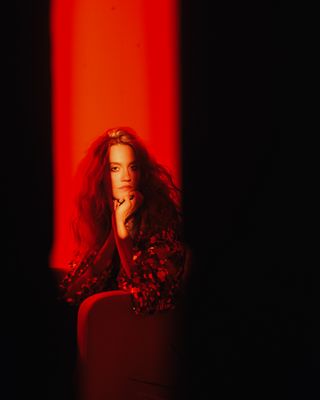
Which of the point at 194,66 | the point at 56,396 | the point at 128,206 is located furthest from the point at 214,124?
the point at 56,396

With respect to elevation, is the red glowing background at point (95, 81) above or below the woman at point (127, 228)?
above

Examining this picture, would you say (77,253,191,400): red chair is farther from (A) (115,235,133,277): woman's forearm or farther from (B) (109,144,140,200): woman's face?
(B) (109,144,140,200): woman's face

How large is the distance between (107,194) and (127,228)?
10cm

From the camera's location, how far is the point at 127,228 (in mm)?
1019

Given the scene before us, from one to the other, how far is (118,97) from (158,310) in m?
0.52

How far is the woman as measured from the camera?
0.97m

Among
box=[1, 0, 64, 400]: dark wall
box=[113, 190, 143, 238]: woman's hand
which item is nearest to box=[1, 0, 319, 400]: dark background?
box=[1, 0, 64, 400]: dark wall

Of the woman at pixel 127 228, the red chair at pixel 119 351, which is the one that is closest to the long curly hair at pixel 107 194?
the woman at pixel 127 228

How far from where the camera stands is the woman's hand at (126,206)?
1.01m

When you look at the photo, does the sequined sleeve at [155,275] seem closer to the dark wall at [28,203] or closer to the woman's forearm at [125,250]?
the woman's forearm at [125,250]

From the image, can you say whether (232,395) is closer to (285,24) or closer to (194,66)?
(194,66)

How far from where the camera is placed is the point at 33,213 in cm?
103

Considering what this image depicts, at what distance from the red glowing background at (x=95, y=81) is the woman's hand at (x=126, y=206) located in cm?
11

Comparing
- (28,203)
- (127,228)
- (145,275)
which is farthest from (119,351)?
(28,203)
